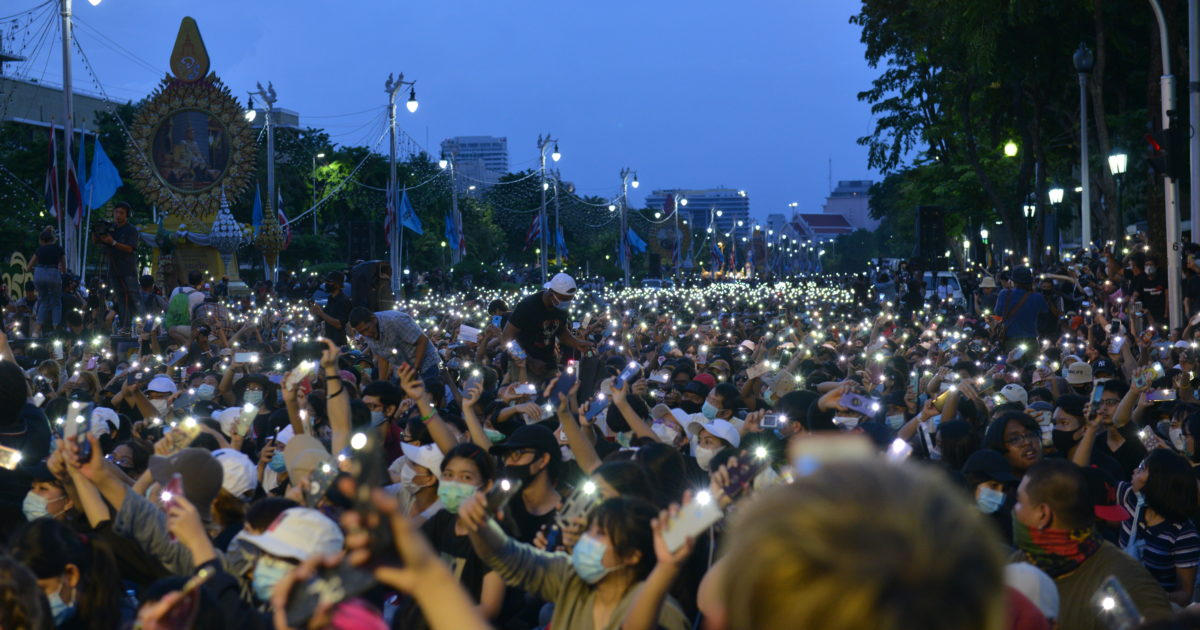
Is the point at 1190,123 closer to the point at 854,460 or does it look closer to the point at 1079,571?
the point at 1079,571

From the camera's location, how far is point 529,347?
12.3 meters

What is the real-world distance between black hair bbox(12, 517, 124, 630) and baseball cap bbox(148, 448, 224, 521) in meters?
1.18

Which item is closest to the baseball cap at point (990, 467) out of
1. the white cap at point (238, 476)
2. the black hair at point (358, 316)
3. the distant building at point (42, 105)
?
the white cap at point (238, 476)

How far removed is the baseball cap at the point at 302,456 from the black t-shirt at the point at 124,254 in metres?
11.0

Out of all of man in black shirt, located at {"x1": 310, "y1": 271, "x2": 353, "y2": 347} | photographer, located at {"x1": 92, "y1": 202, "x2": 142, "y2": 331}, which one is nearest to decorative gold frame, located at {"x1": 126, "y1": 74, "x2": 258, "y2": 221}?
photographer, located at {"x1": 92, "y1": 202, "x2": 142, "y2": 331}

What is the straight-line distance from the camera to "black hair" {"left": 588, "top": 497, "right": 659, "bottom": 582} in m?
4.10

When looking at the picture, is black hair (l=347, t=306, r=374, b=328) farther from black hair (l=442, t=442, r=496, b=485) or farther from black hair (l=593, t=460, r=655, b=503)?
black hair (l=593, t=460, r=655, b=503)

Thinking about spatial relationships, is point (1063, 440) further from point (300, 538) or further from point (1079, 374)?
point (300, 538)

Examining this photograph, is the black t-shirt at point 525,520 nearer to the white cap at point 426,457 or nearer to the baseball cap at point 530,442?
the baseball cap at point 530,442

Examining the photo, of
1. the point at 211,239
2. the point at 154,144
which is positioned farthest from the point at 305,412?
the point at 211,239

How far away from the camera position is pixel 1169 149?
16.7m

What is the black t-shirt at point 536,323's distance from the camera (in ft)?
39.8

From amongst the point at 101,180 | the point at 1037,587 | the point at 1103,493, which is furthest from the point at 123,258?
the point at 1037,587

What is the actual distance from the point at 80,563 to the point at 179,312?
44.5ft
